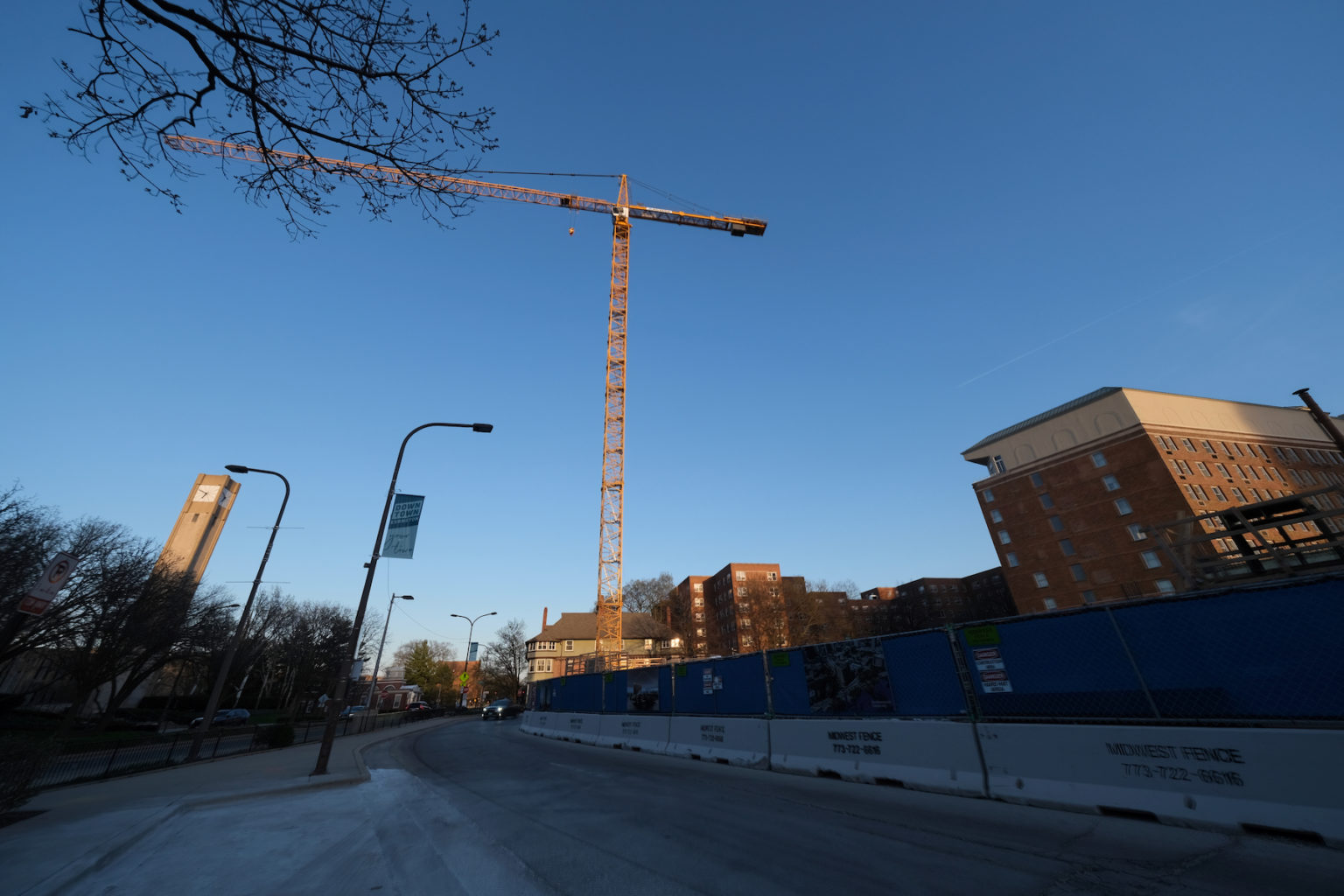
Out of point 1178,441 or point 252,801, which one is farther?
point 1178,441

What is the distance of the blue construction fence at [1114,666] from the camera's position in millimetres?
5734

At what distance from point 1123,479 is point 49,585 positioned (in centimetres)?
6688

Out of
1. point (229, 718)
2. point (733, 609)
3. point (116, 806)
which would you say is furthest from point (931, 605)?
point (116, 806)

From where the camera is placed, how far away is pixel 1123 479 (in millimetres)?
49719

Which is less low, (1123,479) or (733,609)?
(1123,479)

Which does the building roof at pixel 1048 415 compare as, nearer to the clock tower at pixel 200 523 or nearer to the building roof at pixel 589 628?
the building roof at pixel 589 628

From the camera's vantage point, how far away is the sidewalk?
5.43 m

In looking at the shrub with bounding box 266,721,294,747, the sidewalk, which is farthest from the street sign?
the shrub with bounding box 266,721,294,747

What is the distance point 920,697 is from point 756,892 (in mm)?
6161

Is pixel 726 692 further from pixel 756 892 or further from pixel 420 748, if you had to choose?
pixel 420 748

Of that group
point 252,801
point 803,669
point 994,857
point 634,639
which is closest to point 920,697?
point 803,669

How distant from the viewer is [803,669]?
11.6 m

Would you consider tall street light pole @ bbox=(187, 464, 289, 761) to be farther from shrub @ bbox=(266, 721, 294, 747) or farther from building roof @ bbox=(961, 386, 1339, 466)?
building roof @ bbox=(961, 386, 1339, 466)

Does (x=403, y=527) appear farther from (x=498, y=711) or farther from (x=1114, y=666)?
(x=498, y=711)
